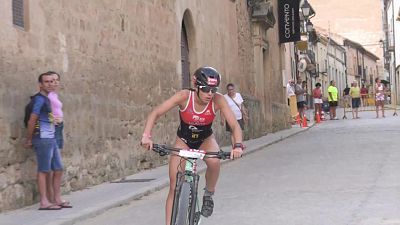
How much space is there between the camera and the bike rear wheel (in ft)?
17.3

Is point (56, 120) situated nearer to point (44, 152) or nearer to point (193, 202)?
point (44, 152)

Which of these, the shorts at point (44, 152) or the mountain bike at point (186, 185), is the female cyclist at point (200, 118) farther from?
the shorts at point (44, 152)

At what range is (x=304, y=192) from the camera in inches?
362

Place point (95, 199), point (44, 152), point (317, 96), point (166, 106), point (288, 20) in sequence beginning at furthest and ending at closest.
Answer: point (317, 96) → point (288, 20) → point (95, 199) → point (44, 152) → point (166, 106)

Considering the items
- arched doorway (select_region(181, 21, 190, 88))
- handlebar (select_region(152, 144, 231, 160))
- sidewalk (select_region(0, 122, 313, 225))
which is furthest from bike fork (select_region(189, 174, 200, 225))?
arched doorway (select_region(181, 21, 190, 88))

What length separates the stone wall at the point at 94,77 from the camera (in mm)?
8203

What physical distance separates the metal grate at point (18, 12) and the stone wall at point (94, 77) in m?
0.14

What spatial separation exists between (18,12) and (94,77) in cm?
227

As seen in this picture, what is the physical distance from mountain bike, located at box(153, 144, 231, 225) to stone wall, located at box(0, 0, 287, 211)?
10.7 feet

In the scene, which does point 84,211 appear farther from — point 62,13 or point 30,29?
point 62,13

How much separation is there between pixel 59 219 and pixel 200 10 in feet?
35.4

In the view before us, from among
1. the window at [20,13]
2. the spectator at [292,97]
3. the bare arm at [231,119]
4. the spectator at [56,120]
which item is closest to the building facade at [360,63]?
the spectator at [292,97]

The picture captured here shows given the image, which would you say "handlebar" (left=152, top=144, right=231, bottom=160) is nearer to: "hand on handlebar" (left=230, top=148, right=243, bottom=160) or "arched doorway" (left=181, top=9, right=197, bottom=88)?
"hand on handlebar" (left=230, top=148, right=243, bottom=160)

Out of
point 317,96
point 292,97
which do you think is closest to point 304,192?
point 292,97
